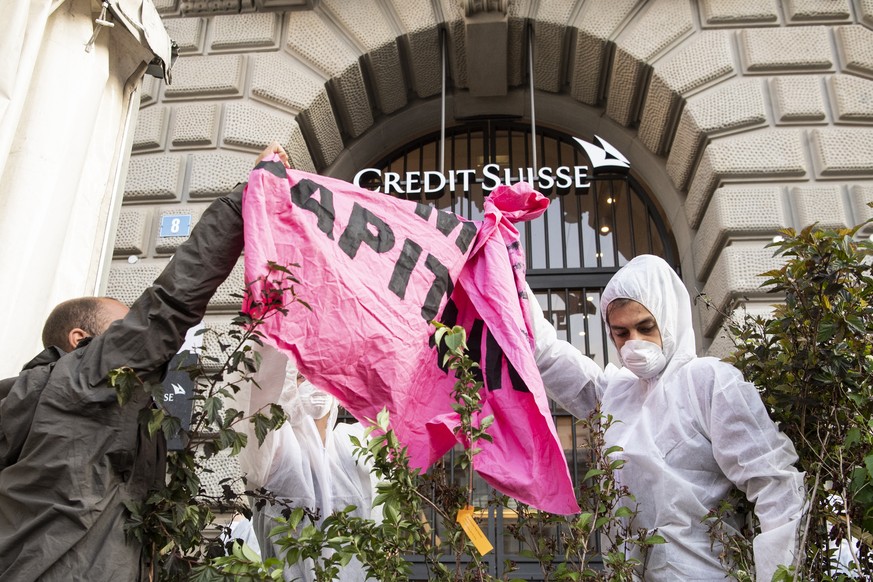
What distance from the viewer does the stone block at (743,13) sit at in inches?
232

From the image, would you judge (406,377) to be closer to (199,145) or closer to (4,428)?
(4,428)

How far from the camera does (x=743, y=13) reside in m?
5.90

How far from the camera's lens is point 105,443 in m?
2.18

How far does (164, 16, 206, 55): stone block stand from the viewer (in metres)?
6.19

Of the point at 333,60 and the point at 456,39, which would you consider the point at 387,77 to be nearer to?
the point at 333,60

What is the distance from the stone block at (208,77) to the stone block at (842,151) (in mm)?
3934

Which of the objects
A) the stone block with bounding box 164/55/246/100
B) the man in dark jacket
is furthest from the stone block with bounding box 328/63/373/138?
the man in dark jacket

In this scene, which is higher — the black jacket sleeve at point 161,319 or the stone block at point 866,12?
the stone block at point 866,12

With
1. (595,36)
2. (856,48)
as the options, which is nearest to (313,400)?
(595,36)

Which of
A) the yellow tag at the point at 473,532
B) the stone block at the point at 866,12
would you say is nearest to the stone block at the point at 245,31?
the stone block at the point at 866,12

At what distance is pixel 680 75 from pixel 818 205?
128cm

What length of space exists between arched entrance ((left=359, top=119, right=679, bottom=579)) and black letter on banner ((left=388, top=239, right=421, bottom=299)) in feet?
8.86

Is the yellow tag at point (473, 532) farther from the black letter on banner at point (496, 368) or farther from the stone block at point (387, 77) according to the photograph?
the stone block at point (387, 77)

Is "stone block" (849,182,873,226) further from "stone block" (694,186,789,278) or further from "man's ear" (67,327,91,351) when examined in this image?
"man's ear" (67,327,91,351)
